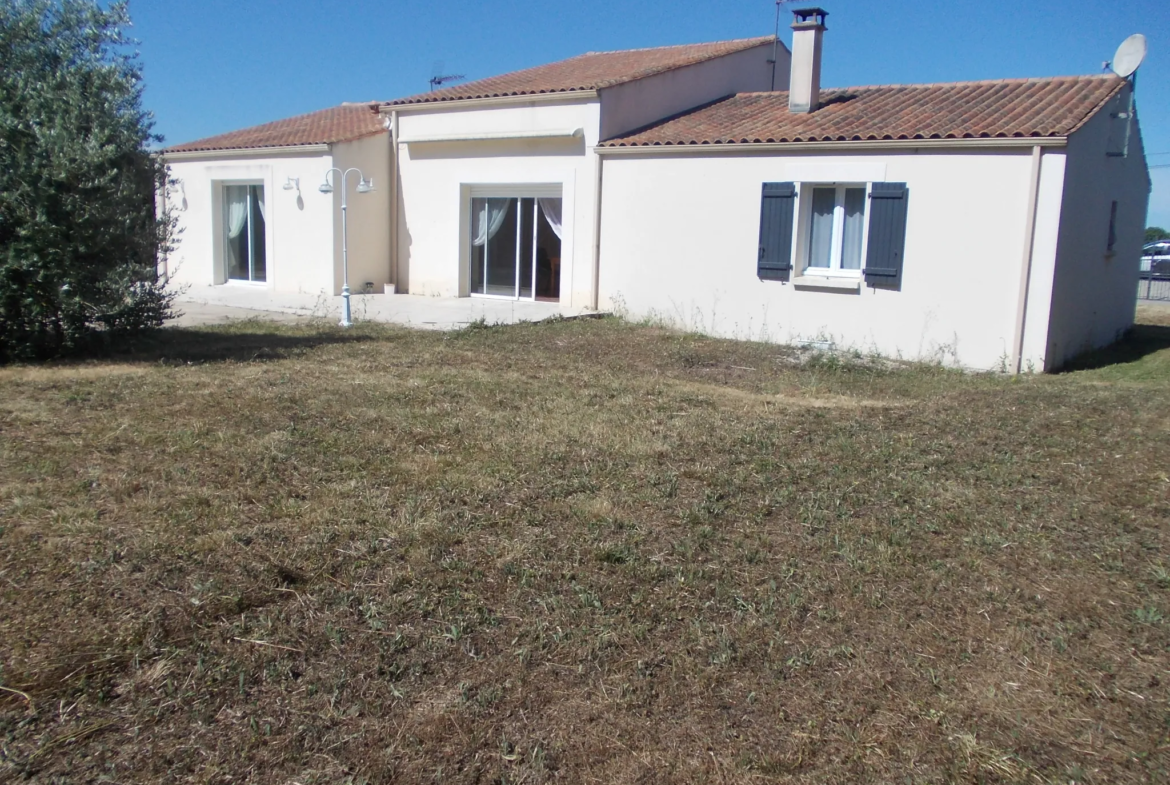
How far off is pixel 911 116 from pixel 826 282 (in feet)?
8.47

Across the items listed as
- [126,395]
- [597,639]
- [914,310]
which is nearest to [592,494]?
[597,639]

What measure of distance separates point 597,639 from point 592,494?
5.95 feet

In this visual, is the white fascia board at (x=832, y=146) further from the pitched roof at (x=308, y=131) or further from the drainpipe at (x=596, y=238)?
the pitched roof at (x=308, y=131)

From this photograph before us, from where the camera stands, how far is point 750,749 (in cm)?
316

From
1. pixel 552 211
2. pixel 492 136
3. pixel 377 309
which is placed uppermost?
pixel 492 136

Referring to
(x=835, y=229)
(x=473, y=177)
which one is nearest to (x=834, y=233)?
(x=835, y=229)

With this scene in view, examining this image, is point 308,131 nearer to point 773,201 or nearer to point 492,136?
point 492,136

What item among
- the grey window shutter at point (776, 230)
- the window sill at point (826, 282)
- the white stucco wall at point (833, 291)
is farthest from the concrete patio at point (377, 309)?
the window sill at point (826, 282)

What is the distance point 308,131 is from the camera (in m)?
19.4

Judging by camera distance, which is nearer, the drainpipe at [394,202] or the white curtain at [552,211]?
the white curtain at [552,211]

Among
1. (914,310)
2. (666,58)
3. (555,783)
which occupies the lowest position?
(555,783)

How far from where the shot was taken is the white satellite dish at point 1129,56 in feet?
40.7

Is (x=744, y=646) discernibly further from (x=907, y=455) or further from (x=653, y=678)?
(x=907, y=455)

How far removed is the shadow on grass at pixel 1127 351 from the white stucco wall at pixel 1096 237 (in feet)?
0.48
